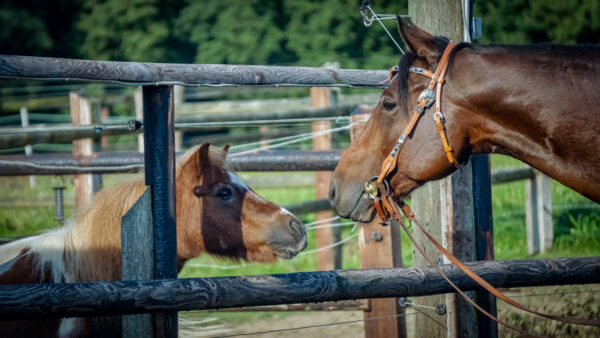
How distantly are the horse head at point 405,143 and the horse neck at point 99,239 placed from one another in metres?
1.08

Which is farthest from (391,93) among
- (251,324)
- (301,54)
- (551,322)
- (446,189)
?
(301,54)

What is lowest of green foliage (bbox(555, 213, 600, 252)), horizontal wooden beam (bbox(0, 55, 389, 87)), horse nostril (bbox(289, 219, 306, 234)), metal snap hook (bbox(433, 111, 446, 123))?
green foliage (bbox(555, 213, 600, 252))

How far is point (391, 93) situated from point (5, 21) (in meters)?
21.1

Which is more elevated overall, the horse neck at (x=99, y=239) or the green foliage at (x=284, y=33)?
the green foliage at (x=284, y=33)

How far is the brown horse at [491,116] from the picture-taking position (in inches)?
87.8

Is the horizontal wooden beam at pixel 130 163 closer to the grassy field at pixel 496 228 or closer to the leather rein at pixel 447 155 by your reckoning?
the grassy field at pixel 496 228

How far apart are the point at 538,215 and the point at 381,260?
3.49 metres

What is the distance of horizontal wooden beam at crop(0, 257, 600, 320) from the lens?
1861mm

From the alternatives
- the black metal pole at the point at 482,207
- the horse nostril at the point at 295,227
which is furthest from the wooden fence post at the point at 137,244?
the black metal pole at the point at 482,207

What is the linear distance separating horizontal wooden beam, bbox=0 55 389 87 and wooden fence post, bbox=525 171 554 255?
4365 mm

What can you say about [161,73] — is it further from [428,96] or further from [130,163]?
[130,163]

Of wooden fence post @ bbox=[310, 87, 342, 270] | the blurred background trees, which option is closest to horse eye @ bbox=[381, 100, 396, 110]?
wooden fence post @ bbox=[310, 87, 342, 270]

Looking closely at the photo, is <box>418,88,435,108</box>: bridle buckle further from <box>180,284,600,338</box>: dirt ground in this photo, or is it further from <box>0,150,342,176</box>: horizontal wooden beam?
<box>180,284,600,338</box>: dirt ground

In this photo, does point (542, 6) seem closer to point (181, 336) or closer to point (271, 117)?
point (271, 117)
